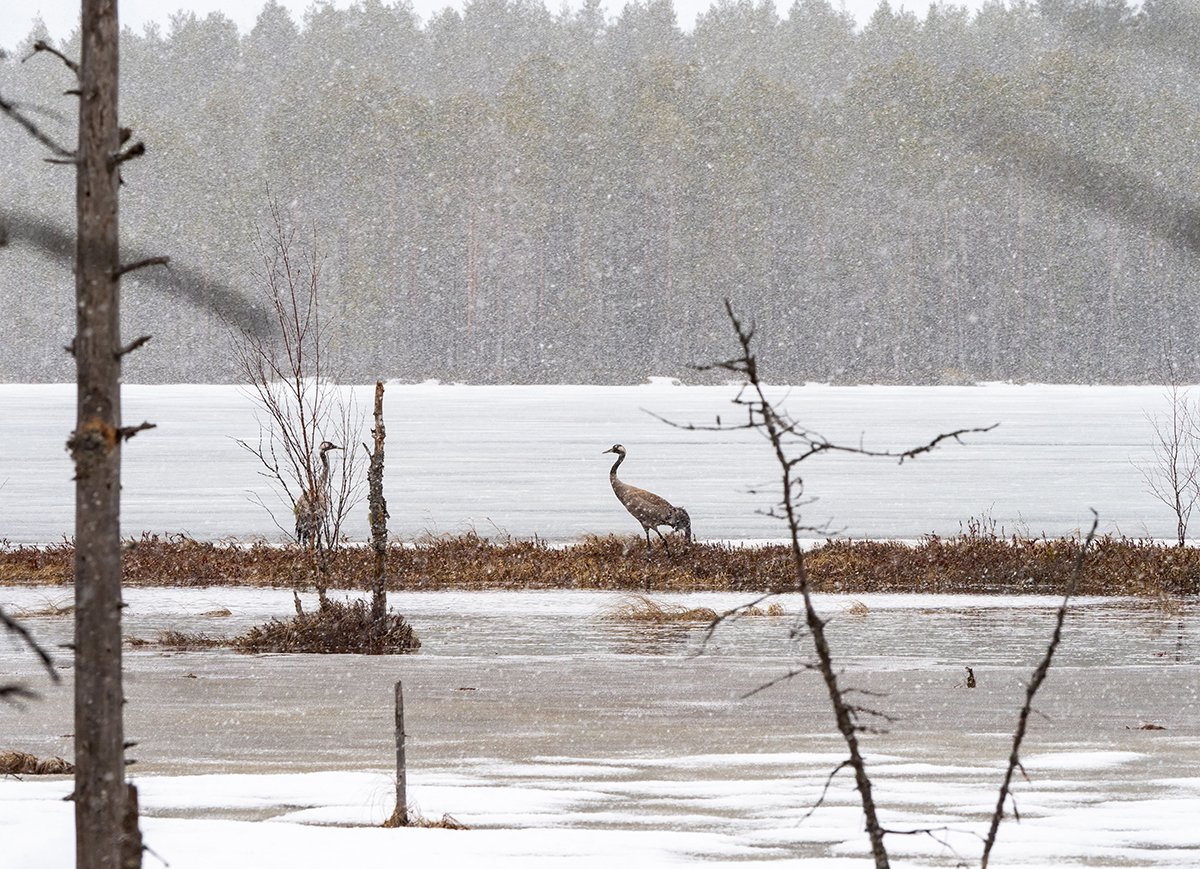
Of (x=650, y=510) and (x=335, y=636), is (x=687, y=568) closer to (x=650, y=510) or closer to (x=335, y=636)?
(x=650, y=510)

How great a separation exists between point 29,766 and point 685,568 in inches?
586

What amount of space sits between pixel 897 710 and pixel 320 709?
4.67 m

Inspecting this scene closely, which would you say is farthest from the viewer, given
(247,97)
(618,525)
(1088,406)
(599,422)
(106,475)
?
(247,97)

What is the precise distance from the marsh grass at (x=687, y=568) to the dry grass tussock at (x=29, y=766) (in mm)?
13735

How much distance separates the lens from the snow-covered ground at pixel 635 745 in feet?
26.8

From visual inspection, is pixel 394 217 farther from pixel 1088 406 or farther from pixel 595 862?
pixel 595 862

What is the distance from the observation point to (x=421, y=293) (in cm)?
11088

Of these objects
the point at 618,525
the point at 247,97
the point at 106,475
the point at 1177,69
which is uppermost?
the point at 247,97

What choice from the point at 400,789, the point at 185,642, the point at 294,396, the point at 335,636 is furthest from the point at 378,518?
the point at 294,396

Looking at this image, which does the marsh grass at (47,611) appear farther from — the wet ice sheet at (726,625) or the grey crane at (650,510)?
the grey crane at (650,510)

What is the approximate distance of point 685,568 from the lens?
24.5m

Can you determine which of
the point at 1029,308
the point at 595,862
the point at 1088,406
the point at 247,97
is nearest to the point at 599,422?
the point at 1088,406

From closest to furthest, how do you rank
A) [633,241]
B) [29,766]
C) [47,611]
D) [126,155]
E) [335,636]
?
[126,155] < [29,766] < [335,636] < [47,611] < [633,241]

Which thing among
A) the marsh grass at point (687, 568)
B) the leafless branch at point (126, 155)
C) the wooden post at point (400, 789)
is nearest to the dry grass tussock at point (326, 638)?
the marsh grass at point (687, 568)
